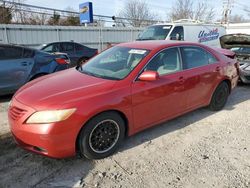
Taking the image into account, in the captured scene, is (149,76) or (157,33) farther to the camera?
(157,33)

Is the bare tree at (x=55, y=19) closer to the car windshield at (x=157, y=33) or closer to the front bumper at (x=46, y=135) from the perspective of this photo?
the car windshield at (x=157, y=33)

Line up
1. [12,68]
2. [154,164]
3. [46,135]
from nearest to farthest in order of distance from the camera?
1. [46,135]
2. [154,164]
3. [12,68]

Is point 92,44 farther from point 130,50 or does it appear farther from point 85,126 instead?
point 85,126

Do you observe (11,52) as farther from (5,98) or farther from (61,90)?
(61,90)

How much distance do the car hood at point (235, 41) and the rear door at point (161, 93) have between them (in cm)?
490

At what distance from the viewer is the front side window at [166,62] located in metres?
3.76

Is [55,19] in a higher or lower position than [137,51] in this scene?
higher

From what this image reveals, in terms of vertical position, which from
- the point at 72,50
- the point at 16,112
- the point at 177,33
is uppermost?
the point at 177,33

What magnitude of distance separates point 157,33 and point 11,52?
6.14 metres

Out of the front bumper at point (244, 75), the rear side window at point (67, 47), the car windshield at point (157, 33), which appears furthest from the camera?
the rear side window at point (67, 47)

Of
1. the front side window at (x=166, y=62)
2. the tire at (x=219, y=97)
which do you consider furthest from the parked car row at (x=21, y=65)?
the tire at (x=219, y=97)

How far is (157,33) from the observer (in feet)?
33.5

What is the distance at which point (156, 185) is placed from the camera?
9.11 ft

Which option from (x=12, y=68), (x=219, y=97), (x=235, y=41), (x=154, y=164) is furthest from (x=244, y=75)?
(x=12, y=68)
